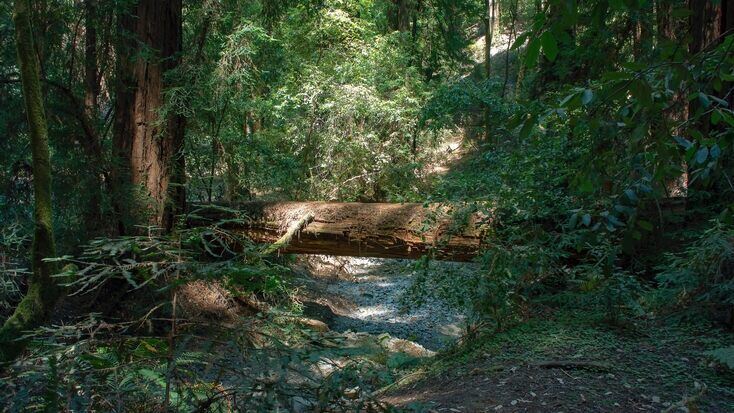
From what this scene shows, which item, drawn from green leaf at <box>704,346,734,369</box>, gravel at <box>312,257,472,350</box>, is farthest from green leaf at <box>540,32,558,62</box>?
gravel at <box>312,257,472,350</box>

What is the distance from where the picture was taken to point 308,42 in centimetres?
1473

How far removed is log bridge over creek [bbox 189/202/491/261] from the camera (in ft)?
23.0

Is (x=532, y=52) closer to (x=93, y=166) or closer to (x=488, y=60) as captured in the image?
(x=93, y=166)

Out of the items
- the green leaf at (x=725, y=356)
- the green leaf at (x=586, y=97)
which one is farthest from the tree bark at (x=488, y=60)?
the green leaf at (x=586, y=97)

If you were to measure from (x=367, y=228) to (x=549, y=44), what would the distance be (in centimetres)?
613

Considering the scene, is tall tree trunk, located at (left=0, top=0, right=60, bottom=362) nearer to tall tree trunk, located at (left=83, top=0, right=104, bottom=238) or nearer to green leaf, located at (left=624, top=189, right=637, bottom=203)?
tall tree trunk, located at (left=83, top=0, right=104, bottom=238)

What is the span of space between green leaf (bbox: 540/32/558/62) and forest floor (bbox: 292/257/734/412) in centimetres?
202

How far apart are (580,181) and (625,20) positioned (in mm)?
9804

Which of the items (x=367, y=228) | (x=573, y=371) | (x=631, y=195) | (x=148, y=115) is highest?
(x=148, y=115)

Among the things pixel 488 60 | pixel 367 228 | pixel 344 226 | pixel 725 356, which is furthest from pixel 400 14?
pixel 725 356

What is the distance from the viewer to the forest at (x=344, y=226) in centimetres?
245

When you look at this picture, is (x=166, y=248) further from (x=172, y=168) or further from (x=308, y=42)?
(x=308, y=42)

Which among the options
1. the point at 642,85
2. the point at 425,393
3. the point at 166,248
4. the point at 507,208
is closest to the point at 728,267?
the point at 507,208

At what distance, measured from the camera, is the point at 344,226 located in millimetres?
7965
